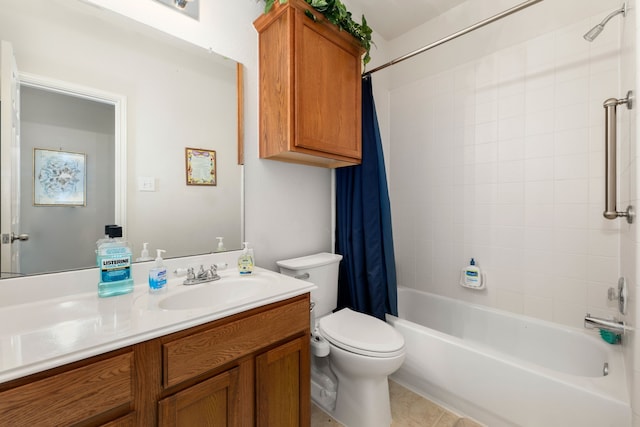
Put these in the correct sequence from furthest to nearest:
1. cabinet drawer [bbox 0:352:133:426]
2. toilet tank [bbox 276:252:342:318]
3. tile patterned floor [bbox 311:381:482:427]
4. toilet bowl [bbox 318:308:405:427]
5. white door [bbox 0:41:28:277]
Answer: toilet tank [bbox 276:252:342:318], tile patterned floor [bbox 311:381:482:427], toilet bowl [bbox 318:308:405:427], white door [bbox 0:41:28:277], cabinet drawer [bbox 0:352:133:426]

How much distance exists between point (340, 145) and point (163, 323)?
3.99 ft

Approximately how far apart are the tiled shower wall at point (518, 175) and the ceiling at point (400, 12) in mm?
439

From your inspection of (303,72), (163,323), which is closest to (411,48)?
(303,72)

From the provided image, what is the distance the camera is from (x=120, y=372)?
673 mm

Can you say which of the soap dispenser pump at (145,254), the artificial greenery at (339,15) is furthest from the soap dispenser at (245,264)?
the artificial greenery at (339,15)

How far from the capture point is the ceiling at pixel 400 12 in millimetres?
1944

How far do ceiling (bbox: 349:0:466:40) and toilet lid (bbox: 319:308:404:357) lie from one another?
2.15 m

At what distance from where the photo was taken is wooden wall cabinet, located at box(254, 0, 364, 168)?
4.37 ft

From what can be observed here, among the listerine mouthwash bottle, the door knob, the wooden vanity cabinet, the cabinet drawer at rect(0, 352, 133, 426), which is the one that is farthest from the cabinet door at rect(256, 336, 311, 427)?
the door knob

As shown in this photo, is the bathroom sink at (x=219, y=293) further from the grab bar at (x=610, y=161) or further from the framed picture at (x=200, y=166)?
the grab bar at (x=610, y=161)

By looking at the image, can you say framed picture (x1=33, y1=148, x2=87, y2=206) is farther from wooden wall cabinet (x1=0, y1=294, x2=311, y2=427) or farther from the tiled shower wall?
the tiled shower wall

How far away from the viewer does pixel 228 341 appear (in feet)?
2.84

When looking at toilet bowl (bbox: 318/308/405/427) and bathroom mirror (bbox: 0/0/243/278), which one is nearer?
bathroom mirror (bbox: 0/0/243/278)

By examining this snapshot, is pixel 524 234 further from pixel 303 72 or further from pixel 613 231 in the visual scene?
pixel 303 72
